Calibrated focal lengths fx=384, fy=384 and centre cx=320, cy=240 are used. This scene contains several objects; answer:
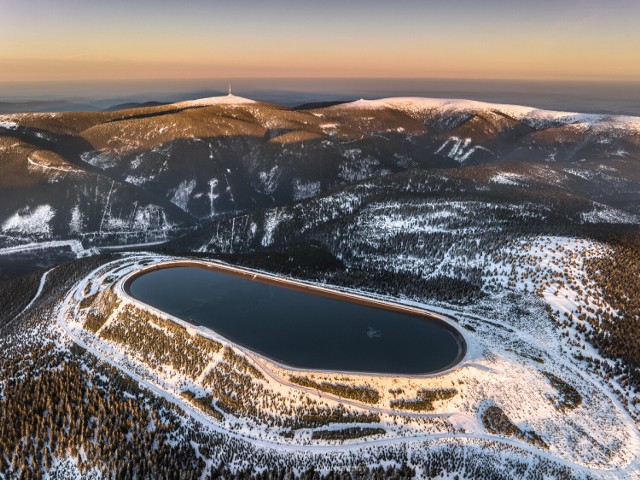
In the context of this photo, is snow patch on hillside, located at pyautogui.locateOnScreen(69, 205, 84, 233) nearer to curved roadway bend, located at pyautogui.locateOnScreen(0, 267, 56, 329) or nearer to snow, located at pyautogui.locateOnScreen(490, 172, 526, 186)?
curved roadway bend, located at pyautogui.locateOnScreen(0, 267, 56, 329)

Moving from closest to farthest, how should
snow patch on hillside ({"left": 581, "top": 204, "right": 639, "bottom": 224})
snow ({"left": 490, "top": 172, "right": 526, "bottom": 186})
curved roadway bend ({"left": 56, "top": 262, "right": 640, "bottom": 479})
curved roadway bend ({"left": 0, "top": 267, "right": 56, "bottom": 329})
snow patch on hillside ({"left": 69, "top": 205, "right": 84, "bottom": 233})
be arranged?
1. curved roadway bend ({"left": 56, "top": 262, "right": 640, "bottom": 479})
2. curved roadway bend ({"left": 0, "top": 267, "right": 56, "bottom": 329})
3. snow patch on hillside ({"left": 581, "top": 204, "right": 639, "bottom": 224})
4. snow ({"left": 490, "top": 172, "right": 526, "bottom": 186})
5. snow patch on hillside ({"left": 69, "top": 205, "right": 84, "bottom": 233})

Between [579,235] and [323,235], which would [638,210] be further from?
[323,235]

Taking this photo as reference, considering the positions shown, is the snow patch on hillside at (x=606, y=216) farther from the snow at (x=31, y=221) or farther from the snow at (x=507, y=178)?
the snow at (x=31, y=221)

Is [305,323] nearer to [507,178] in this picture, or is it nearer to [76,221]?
[507,178]

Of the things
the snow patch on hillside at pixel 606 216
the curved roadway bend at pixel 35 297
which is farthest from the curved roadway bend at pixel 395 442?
the snow patch on hillside at pixel 606 216

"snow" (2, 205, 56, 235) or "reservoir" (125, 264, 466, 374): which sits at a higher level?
"reservoir" (125, 264, 466, 374)

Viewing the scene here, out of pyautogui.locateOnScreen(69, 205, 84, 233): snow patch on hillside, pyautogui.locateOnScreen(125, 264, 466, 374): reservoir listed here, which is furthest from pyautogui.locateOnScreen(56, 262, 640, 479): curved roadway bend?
pyautogui.locateOnScreen(69, 205, 84, 233): snow patch on hillside

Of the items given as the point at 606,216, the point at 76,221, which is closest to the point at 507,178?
the point at 606,216

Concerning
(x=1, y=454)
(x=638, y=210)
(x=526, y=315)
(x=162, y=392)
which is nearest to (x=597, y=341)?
(x=526, y=315)
